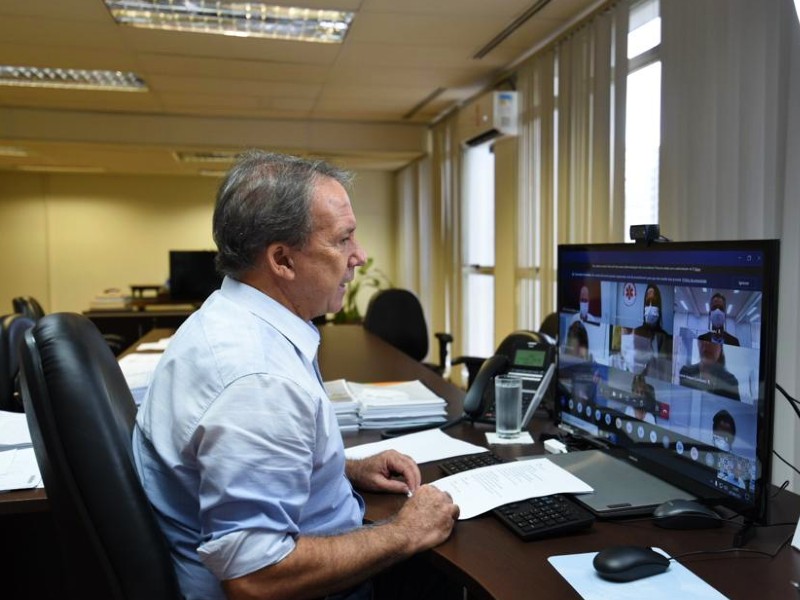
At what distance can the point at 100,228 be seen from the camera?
29.1ft

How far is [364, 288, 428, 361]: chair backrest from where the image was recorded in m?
4.39

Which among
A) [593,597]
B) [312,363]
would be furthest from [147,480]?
[593,597]

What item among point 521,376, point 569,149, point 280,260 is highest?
point 569,149

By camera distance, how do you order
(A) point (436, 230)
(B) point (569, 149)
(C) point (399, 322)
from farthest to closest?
1. (A) point (436, 230)
2. (C) point (399, 322)
3. (B) point (569, 149)

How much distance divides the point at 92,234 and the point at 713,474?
29.9ft

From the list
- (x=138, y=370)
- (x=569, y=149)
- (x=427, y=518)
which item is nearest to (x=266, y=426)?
(x=427, y=518)

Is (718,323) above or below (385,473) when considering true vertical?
above

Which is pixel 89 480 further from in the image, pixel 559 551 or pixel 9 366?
pixel 9 366

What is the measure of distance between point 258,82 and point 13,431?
3.83 metres

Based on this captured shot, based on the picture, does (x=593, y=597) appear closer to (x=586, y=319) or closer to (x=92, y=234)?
(x=586, y=319)

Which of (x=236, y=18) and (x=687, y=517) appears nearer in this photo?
(x=687, y=517)

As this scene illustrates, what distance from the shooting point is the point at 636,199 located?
3387 mm

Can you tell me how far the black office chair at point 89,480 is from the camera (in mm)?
961

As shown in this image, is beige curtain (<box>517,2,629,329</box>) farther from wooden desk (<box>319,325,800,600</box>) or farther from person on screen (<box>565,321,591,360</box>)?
wooden desk (<box>319,325,800,600</box>)
